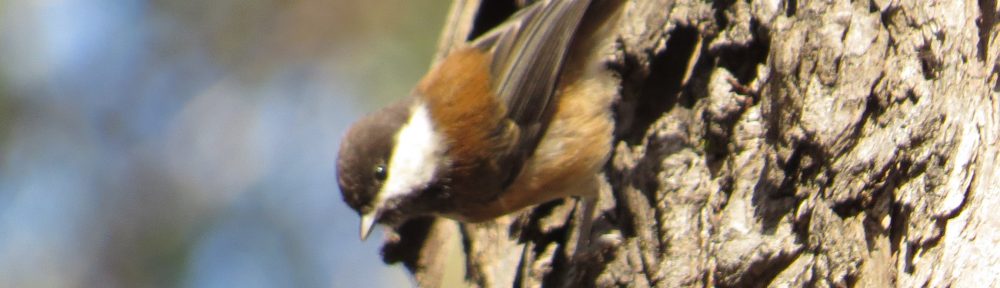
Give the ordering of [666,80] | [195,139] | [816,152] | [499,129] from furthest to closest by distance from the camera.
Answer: [195,139], [499,129], [666,80], [816,152]

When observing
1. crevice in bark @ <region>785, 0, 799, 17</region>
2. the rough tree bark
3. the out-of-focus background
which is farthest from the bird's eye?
the out-of-focus background

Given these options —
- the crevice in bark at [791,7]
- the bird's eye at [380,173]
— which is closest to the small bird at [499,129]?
the bird's eye at [380,173]

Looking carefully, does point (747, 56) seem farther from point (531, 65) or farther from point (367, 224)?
point (367, 224)

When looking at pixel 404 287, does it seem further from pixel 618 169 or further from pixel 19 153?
pixel 618 169

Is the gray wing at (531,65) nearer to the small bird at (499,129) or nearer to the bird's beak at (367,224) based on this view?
the small bird at (499,129)

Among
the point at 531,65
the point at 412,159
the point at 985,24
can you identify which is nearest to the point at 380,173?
the point at 412,159

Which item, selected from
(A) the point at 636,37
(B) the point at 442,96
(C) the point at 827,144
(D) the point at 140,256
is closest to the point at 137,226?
(D) the point at 140,256
